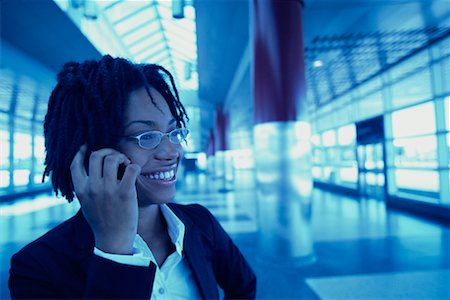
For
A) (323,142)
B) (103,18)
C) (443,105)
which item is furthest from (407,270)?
(323,142)

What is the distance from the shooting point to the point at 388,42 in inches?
307

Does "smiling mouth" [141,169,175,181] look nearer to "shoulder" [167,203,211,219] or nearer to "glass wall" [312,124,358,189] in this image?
"shoulder" [167,203,211,219]

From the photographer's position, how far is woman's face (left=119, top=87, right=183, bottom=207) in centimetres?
106

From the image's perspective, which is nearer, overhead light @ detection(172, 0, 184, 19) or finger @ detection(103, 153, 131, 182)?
finger @ detection(103, 153, 131, 182)

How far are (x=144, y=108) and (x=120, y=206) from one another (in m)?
0.44

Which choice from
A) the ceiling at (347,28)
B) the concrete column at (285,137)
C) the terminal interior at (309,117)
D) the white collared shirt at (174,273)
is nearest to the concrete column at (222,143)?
the terminal interior at (309,117)

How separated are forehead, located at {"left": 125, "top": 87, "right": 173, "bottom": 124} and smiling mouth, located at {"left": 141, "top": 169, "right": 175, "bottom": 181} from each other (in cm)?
20

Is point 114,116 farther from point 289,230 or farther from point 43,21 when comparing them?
point 43,21

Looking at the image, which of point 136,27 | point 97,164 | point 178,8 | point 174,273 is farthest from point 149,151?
point 136,27

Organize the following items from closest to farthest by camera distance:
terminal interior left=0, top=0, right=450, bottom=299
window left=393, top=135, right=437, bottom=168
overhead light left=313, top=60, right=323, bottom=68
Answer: terminal interior left=0, top=0, right=450, bottom=299 < window left=393, top=135, right=437, bottom=168 < overhead light left=313, top=60, right=323, bottom=68

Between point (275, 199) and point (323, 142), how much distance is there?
13958 millimetres

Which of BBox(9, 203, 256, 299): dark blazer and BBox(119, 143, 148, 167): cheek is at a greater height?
BBox(119, 143, 148, 167): cheek

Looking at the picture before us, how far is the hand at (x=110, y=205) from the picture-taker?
0.79 meters

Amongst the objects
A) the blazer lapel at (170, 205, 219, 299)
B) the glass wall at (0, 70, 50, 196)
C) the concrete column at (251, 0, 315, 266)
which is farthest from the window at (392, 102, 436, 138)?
the glass wall at (0, 70, 50, 196)
